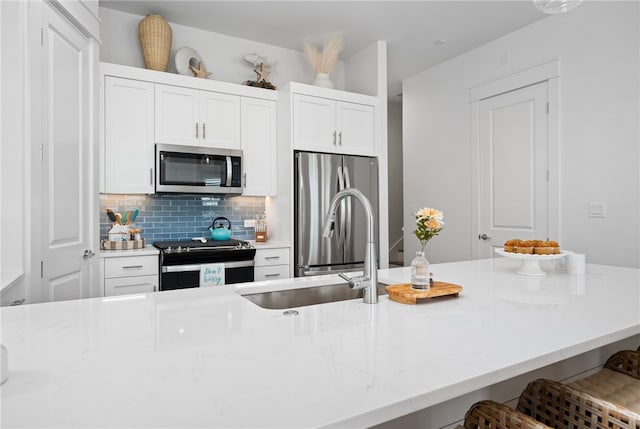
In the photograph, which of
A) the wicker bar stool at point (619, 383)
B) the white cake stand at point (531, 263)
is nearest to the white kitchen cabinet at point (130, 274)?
the white cake stand at point (531, 263)

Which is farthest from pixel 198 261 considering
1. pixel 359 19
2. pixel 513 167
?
pixel 513 167

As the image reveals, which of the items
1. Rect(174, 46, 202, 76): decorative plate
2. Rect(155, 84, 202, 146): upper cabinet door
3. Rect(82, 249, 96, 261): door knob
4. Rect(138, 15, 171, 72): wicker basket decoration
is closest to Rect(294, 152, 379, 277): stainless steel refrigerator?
Rect(155, 84, 202, 146): upper cabinet door

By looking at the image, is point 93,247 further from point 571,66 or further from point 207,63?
point 571,66

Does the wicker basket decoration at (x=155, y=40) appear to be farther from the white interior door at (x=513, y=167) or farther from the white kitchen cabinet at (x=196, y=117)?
the white interior door at (x=513, y=167)

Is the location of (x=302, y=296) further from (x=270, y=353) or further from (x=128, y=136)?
(x=128, y=136)

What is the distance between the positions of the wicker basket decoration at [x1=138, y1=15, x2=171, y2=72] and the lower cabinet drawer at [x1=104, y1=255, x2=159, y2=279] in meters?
1.60

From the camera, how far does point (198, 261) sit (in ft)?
10.3

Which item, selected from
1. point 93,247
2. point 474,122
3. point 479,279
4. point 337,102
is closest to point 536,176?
point 474,122

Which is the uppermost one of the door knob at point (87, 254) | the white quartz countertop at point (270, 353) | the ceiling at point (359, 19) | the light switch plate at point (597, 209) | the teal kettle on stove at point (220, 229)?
the ceiling at point (359, 19)

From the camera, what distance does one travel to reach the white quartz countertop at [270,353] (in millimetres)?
662

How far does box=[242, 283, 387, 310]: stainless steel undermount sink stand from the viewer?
161 centimetres

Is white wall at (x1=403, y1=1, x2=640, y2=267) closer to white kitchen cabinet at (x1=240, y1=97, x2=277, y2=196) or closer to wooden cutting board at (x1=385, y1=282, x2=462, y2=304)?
white kitchen cabinet at (x1=240, y1=97, x2=277, y2=196)

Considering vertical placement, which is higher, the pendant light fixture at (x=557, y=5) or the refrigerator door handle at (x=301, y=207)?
the pendant light fixture at (x=557, y=5)

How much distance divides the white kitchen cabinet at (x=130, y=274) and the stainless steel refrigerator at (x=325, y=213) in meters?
1.19
